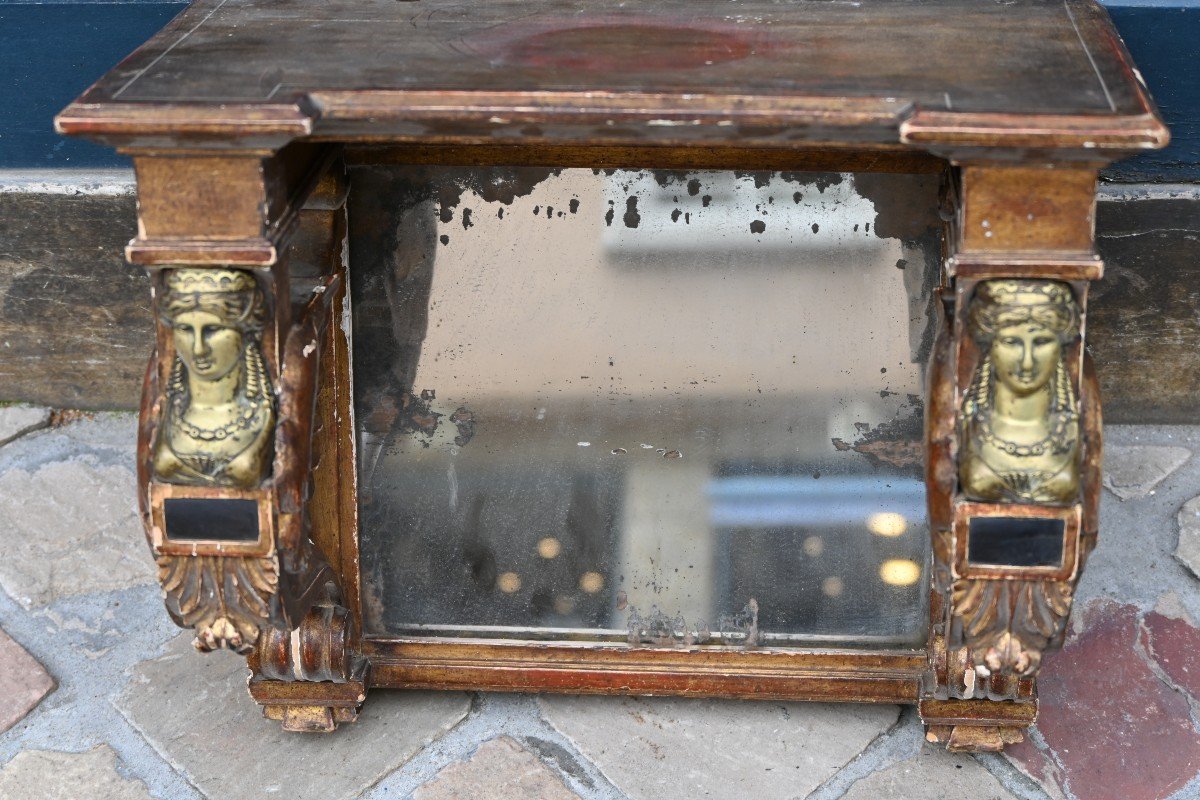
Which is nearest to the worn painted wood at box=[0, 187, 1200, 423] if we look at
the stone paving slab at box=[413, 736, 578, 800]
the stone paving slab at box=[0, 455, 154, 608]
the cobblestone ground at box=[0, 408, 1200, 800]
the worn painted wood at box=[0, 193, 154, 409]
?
the worn painted wood at box=[0, 193, 154, 409]

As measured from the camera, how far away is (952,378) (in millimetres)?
1487

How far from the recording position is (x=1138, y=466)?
7.57ft

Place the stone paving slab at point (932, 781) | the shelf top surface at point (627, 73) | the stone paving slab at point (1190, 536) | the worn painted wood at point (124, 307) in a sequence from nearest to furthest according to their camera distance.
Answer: the shelf top surface at point (627, 73) < the stone paving slab at point (932, 781) < the stone paving slab at point (1190, 536) < the worn painted wood at point (124, 307)

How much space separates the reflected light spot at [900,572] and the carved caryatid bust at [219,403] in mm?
812

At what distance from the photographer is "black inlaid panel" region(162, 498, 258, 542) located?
59.2 inches

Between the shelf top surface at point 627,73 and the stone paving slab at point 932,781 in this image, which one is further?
the stone paving slab at point 932,781

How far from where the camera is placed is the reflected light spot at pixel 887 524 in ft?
6.20

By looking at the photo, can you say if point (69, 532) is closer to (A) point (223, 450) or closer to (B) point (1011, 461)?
(A) point (223, 450)

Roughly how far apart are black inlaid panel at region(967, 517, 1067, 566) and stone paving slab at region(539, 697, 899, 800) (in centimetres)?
43

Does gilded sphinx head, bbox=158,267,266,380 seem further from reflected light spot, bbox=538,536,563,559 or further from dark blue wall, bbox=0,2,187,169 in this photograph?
dark blue wall, bbox=0,2,187,169

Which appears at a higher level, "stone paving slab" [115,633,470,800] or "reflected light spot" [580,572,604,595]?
"reflected light spot" [580,572,604,595]

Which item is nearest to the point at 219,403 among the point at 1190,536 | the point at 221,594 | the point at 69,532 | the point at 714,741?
the point at 221,594

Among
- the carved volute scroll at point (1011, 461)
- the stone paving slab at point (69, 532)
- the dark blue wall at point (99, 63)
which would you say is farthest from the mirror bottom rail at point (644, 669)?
the dark blue wall at point (99, 63)

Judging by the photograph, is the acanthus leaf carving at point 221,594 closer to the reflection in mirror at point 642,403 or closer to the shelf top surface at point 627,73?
the reflection in mirror at point 642,403
